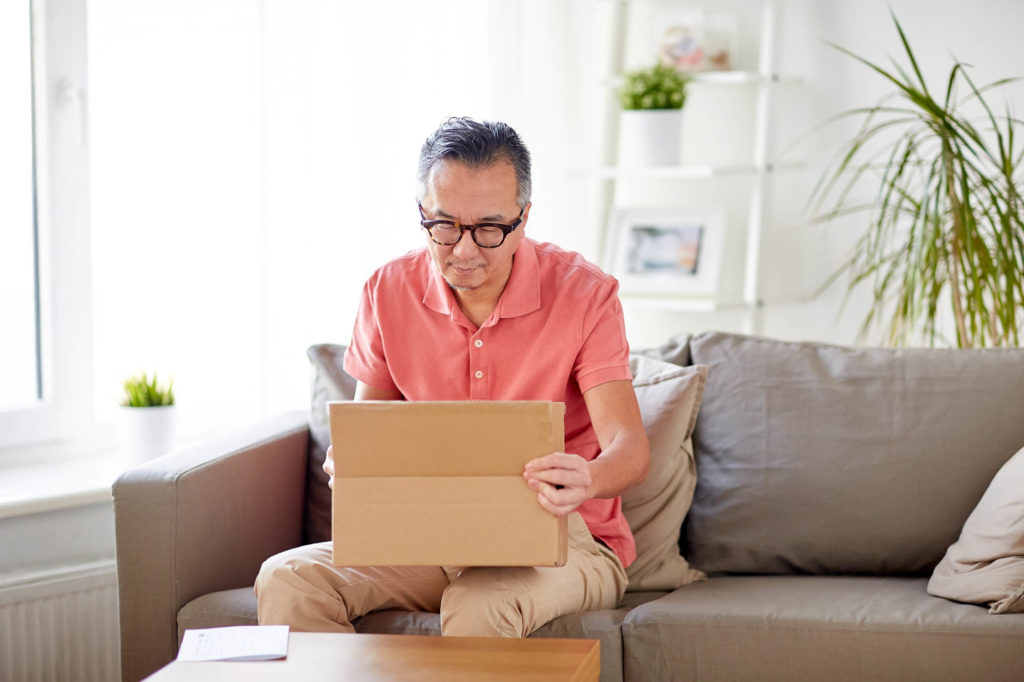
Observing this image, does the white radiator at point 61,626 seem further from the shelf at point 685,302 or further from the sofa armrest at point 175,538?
the shelf at point 685,302

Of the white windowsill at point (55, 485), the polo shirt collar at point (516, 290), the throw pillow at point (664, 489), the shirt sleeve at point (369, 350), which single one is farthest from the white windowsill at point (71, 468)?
the throw pillow at point (664, 489)

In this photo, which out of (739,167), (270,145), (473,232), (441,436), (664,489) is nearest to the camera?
(441,436)

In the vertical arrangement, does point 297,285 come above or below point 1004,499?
above

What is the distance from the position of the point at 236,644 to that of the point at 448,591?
35cm

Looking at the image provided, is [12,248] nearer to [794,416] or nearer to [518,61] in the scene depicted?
[518,61]

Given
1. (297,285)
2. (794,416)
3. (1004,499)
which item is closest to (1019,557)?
(1004,499)

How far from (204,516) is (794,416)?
3.67 feet

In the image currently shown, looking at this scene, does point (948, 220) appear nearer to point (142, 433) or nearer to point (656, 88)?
point (656, 88)

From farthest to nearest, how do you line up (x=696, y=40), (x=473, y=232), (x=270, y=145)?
(x=696, y=40)
(x=270, y=145)
(x=473, y=232)

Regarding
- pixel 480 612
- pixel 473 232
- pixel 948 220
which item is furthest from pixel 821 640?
pixel 948 220

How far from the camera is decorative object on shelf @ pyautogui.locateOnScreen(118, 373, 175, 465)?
8.41ft

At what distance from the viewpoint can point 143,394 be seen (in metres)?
2.60

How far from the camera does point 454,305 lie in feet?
6.30

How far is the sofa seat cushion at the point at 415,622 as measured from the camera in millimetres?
1840
